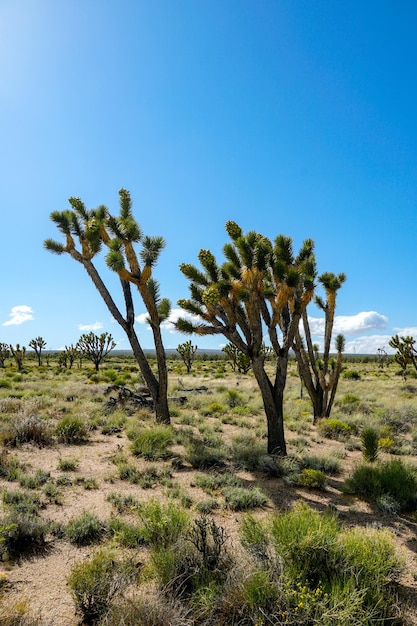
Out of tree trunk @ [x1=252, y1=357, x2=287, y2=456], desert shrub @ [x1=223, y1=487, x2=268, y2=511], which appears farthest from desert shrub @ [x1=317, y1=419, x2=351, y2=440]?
desert shrub @ [x1=223, y1=487, x2=268, y2=511]

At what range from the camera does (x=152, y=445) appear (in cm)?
946

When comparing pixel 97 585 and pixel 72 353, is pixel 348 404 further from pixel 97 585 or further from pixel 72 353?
pixel 72 353

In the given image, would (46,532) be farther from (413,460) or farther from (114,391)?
(114,391)

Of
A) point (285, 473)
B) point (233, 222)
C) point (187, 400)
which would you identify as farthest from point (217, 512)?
point (187, 400)

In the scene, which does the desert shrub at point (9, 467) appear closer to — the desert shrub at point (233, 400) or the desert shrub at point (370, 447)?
the desert shrub at point (370, 447)

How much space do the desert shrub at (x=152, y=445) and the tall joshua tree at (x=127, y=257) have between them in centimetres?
242

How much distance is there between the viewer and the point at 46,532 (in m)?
5.31

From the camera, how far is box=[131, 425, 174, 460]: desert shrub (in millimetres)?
9109

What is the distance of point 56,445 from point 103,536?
17.4 ft

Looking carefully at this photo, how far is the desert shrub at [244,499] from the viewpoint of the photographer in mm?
6465

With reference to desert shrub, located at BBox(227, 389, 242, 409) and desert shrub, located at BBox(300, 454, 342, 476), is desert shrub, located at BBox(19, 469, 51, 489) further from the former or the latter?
desert shrub, located at BBox(227, 389, 242, 409)

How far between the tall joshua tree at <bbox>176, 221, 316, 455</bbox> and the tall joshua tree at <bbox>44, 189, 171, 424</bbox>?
7.11 ft

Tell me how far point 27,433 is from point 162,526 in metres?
6.62

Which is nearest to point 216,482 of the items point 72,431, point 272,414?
point 272,414
